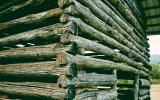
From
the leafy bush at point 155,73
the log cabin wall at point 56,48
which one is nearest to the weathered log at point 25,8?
the log cabin wall at point 56,48

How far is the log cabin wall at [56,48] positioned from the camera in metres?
3.70

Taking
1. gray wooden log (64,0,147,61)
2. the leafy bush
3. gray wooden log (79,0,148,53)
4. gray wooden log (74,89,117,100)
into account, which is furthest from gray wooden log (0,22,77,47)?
the leafy bush

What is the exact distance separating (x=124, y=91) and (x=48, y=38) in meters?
5.05

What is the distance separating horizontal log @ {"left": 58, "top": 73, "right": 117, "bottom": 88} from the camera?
11.7 feet

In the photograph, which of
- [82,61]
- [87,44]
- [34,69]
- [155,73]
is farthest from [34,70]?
[155,73]

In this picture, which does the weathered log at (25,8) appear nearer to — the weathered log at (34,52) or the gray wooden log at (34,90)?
the weathered log at (34,52)

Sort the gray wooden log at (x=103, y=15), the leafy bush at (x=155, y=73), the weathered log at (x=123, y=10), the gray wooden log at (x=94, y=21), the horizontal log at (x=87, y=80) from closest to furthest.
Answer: the horizontal log at (x=87, y=80) < the gray wooden log at (x=94, y=21) < the gray wooden log at (x=103, y=15) < the weathered log at (x=123, y=10) < the leafy bush at (x=155, y=73)

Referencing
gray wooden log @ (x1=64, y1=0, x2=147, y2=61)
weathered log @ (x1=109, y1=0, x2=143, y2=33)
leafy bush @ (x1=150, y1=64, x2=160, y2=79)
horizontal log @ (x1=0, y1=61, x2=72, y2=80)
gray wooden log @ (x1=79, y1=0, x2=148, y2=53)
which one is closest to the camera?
horizontal log @ (x1=0, y1=61, x2=72, y2=80)

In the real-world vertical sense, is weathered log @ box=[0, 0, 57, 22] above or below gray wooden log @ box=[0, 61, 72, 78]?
above

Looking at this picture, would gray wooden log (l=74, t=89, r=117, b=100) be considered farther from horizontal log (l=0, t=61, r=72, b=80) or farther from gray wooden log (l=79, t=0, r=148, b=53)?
gray wooden log (l=79, t=0, r=148, b=53)

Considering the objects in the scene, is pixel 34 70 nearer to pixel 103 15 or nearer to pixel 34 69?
pixel 34 69

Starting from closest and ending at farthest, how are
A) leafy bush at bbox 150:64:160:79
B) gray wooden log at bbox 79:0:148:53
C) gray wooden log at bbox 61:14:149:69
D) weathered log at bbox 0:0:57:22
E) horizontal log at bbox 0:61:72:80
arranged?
horizontal log at bbox 0:61:72:80, gray wooden log at bbox 61:14:149:69, weathered log at bbox 0:0:57:22, gray wooden log at bbox 79:0:148:53, leafy bush at bbox 150:64:160:79

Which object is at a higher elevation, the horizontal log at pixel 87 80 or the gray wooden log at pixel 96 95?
the horizontal log at pixel 87 80

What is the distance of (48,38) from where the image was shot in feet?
13.0
